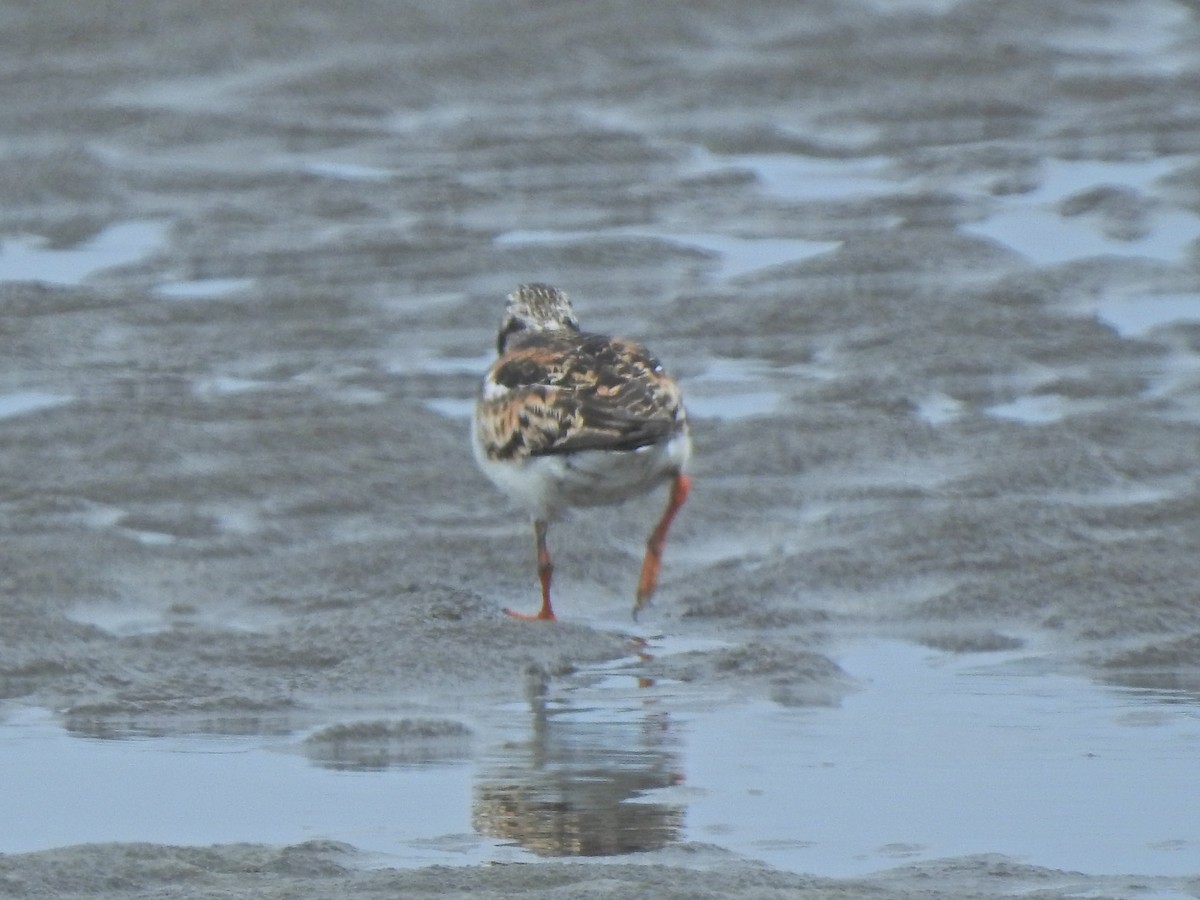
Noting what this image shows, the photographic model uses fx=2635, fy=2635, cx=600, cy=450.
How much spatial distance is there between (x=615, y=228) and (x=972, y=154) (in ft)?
8.84

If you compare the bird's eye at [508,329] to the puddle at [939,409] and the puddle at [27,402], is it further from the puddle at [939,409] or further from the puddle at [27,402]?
the puddle at [27,402]

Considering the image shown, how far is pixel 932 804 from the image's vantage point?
5879 mm

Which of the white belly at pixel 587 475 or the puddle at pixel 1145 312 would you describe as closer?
the white belly at pixel 587 475

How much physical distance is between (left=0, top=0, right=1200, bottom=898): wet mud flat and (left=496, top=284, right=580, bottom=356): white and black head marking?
0.72 m

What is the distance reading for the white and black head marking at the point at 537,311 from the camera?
30.3 feet

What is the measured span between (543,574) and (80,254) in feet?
19.8

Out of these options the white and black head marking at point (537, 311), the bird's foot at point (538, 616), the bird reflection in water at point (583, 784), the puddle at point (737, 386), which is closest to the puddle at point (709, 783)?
the bird reflection in water at point (583, 784)

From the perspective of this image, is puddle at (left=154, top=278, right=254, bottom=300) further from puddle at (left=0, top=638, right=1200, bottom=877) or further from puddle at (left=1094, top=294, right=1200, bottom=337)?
puddle at (left=0, top=638, right=1200, bottom=877)

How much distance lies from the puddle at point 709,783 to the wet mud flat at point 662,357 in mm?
25

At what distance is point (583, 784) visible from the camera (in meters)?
6.07

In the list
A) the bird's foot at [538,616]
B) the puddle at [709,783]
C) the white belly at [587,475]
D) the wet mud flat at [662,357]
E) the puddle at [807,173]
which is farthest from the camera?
the puddle at [807,173]

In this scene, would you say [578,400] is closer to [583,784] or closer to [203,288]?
[583,784]

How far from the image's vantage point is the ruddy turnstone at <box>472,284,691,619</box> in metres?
7.84

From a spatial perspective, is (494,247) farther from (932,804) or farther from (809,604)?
(932,804)
